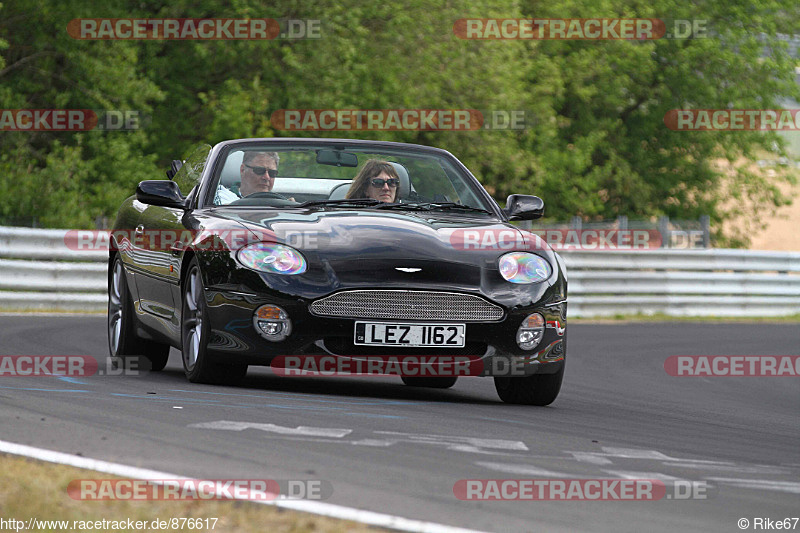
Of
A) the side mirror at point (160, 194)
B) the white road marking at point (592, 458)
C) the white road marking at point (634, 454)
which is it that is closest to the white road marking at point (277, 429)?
the white road marking at point (592, 458)

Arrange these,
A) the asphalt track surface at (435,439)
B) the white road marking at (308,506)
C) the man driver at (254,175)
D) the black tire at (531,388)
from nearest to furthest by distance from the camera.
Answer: the white road marking at (308,506), the asphalt track surface at (435,439), the black tire at (531,388), the man driver at (254,175)

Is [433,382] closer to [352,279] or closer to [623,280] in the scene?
[352,279]

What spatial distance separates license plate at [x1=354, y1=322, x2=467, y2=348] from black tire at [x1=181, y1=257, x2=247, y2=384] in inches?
32.6

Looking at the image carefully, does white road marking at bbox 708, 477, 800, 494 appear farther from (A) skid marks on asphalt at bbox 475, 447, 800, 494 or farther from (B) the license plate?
(B) the license plate

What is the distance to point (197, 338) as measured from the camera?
798cm

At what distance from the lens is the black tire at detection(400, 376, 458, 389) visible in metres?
9.34

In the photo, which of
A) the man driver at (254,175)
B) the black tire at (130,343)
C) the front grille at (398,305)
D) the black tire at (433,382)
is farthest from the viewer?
the black tire at (130,343)

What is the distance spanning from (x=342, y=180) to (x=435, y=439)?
3.23m

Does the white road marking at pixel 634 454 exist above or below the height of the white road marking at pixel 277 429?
below

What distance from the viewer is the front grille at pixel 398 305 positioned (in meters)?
7.51

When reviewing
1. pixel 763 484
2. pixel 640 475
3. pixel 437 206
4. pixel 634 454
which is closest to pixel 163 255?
pixel 437 206

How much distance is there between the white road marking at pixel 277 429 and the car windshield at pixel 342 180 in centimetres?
241

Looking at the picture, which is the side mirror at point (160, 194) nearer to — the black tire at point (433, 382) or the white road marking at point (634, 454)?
the black tire at point (433, 382)

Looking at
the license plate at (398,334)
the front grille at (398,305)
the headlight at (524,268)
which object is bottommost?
the license plate at (398,334)
